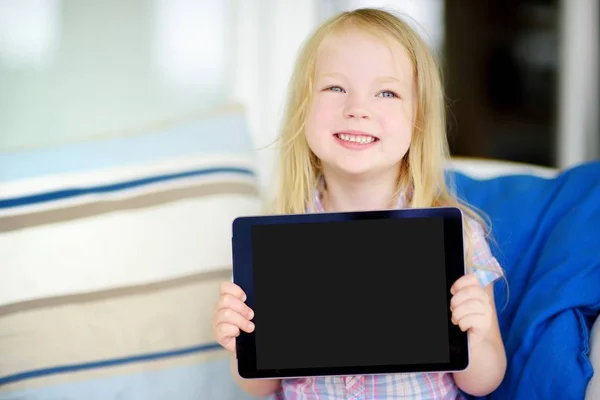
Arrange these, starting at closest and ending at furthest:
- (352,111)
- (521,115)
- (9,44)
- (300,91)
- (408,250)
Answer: (408,250)
(352,111)
(300,91)
(9,44)
(521,115)

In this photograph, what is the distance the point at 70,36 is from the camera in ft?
4.96

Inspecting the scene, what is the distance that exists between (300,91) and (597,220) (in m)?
0.53

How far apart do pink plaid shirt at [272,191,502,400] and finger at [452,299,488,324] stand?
166 millimetres

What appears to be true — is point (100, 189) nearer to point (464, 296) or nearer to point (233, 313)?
point (233, 313)

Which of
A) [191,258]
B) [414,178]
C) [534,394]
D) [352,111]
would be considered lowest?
[534,394]

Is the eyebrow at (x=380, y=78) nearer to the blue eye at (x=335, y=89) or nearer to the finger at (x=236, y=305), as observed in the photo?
the blue eye at (x=335, y=89)

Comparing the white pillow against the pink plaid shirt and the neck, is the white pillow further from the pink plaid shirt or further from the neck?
the neck

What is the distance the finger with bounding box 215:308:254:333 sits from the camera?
0.88 m

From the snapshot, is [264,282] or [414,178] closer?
[264,282]

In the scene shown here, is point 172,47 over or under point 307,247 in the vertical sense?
over

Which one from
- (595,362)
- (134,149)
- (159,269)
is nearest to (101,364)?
(159,269)

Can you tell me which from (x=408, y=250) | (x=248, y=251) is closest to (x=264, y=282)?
(x=248, y=251)

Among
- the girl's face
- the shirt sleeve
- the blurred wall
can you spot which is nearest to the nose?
the girl's face

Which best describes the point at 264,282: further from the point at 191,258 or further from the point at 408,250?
the point at 191,258
